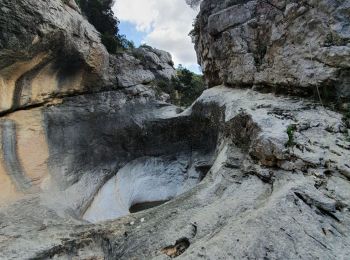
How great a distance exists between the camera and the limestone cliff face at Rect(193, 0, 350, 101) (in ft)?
31.8

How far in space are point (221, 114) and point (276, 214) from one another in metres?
7.19

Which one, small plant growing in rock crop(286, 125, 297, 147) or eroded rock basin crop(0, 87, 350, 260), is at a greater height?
small plant growing in rock crop(286, 125, 297, 147)

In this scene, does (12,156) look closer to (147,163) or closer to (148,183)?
(148,183)

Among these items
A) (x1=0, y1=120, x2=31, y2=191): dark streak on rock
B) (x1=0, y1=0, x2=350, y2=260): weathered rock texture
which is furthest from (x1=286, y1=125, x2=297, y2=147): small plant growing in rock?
(x1=0, y1=120, x2=31, y2=191): dark streak on rock

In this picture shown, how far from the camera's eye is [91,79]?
14.7 metres

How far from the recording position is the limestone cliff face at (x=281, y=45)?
9680 millimetres

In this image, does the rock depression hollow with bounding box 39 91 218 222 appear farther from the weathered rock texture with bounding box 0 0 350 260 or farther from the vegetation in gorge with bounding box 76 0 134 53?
the vegetation in gorge with bounding box 76 0 134 53

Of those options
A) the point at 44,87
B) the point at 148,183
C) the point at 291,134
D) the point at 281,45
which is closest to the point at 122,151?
the point at 148,183

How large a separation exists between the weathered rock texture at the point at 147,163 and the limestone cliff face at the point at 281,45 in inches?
7.8

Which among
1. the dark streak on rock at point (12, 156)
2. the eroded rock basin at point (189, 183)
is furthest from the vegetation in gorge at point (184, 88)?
the dark streak on rock at point (12, 156)

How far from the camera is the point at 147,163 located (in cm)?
1512

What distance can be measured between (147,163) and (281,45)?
733 centimetres

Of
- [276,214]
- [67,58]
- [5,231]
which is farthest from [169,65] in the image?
[276,214]

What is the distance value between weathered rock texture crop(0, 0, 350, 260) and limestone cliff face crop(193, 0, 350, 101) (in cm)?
20
